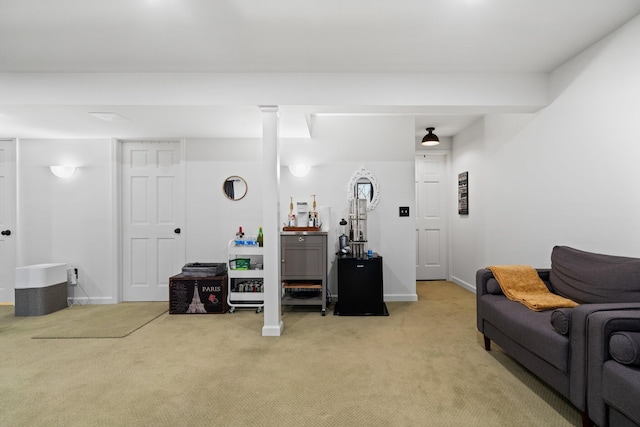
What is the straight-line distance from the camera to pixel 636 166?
2.36 m

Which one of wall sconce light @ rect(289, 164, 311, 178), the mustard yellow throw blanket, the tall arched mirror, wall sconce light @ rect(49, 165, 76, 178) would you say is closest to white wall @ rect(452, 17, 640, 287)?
the mustard yellow throw blanket

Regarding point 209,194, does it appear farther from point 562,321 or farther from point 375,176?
point 562,321

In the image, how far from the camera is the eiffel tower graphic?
13.3ft

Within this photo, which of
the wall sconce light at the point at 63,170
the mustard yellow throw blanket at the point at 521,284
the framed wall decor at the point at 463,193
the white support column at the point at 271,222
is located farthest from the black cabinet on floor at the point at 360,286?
the wall sconce light at the point at 63,170

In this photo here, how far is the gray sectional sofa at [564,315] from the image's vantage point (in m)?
1.81

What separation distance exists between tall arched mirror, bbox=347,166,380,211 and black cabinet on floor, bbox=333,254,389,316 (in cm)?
97

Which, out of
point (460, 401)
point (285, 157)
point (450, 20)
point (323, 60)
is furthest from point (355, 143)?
point (460, 401)

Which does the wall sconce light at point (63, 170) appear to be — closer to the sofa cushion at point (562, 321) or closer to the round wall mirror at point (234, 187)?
the round wall mirror at point (234, 187)

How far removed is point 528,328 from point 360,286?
1970 mm

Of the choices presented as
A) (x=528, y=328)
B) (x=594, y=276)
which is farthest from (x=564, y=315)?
(x=594, y=276)

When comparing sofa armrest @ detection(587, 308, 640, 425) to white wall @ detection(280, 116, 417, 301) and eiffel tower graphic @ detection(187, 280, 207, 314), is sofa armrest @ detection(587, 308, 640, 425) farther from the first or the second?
eiffel tower graphic @ detection(187, 280, 207, 314)

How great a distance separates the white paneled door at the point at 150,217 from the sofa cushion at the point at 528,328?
3.86 metres

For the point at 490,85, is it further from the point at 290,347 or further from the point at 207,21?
the point at 290,347

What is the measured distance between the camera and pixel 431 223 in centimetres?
581
